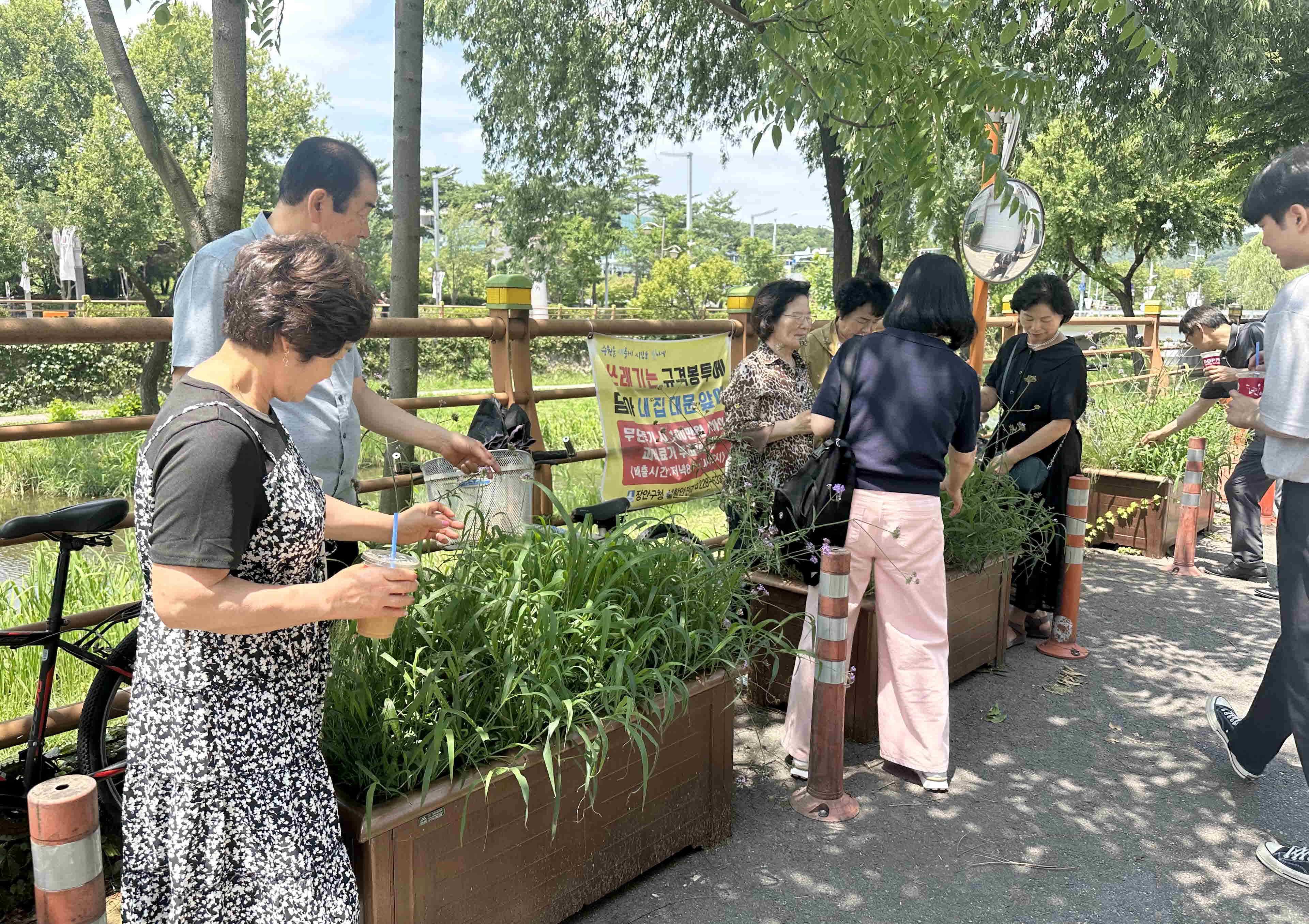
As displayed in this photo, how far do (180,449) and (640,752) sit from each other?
1615 millimetres

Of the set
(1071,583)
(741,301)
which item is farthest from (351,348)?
(1071,583)

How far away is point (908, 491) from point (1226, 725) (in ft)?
5.99

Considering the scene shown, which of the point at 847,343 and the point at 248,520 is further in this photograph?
the point at 847,343

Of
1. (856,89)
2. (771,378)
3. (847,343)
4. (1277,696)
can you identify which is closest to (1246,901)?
(1277,696)

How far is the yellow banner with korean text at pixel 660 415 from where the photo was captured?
15.9ft

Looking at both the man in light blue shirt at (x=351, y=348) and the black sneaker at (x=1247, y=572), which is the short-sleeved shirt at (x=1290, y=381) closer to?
the man in light blue shirt at (x=351, y=348)

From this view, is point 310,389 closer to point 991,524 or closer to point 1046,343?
point 991,524

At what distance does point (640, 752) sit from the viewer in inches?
108

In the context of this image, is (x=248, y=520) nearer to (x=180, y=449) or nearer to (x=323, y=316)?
(x=180, y=449)

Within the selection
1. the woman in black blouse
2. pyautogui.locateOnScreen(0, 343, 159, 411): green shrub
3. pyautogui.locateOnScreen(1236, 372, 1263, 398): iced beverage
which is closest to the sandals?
the woman in black blouse

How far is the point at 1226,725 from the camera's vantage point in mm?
3977

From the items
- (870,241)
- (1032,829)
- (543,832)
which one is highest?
(870,241)

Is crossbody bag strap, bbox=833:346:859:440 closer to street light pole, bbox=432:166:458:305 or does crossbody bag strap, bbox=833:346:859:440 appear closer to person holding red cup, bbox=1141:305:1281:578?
person holding red cup, bbox=1141:305:1281:578

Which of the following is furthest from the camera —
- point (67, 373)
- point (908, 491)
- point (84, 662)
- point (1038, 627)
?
point (67, 373)
